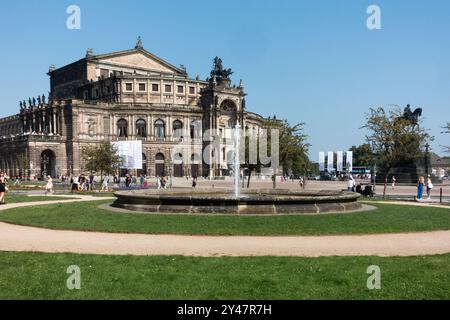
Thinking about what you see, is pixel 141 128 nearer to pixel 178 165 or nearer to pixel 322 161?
pixel 178 165

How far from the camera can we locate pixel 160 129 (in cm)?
9962

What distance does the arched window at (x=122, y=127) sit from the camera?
96.6m

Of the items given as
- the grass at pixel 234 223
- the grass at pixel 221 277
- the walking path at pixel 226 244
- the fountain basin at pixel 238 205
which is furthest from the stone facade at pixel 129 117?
the grass at pixel 221 277

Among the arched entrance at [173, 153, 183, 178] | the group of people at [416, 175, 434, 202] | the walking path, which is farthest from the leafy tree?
the arched entrance at [173, 153, 183, 178]

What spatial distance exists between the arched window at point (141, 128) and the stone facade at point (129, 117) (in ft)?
0.68

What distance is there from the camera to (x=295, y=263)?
10250 millimetres

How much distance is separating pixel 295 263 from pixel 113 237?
6301mm

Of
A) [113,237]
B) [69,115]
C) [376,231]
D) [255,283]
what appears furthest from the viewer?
[69,115]

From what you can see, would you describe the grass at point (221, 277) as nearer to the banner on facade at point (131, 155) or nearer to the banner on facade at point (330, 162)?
the banner on facade at point (131, 155)

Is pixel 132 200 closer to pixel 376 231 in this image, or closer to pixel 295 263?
pixel 376 231

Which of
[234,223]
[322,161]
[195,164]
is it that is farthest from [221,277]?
[322,161]

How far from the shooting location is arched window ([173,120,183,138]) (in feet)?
328

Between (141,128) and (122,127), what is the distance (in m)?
3.84

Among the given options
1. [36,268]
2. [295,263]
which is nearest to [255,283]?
[295,263]
